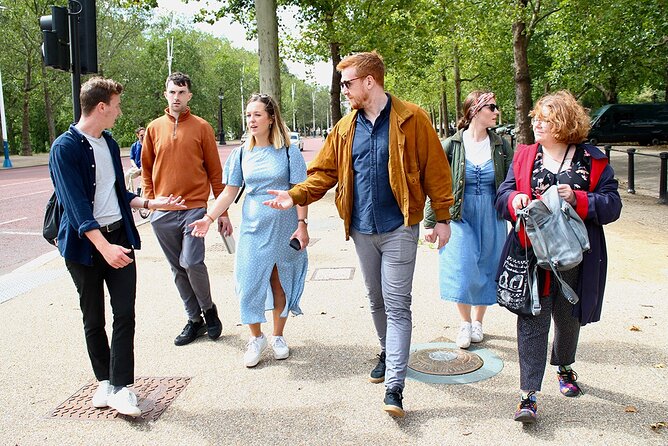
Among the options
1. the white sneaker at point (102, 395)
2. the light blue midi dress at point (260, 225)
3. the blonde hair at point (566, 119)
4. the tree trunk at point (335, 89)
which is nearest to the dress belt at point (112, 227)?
the white sneaker at point (102, 395)

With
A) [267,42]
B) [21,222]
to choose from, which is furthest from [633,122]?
[21,222]

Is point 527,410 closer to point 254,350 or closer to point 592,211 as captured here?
point 592,211

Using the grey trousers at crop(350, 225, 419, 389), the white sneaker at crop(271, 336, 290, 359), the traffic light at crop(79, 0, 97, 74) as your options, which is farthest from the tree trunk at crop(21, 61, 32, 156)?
the grey trousers at crop(350, 225, 419, 389)

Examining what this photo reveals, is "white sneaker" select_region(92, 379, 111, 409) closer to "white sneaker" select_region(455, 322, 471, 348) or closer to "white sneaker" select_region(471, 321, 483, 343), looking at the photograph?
"white sneaker" select_region(455, 322, 471, 348)

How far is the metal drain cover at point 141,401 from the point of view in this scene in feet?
12.5

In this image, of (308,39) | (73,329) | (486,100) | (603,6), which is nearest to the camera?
(486,100)

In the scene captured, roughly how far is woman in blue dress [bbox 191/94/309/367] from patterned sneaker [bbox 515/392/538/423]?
1.78 meters

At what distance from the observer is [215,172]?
205 inches

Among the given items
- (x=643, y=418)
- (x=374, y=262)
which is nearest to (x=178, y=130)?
(x=374, y=262)

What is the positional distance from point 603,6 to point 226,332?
17.2m

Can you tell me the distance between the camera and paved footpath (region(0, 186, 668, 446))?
11.3 feet

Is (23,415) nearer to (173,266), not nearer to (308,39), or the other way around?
(173,266)

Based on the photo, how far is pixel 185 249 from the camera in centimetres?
497

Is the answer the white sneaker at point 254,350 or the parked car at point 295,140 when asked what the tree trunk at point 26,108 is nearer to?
the parked car at point 295,140
